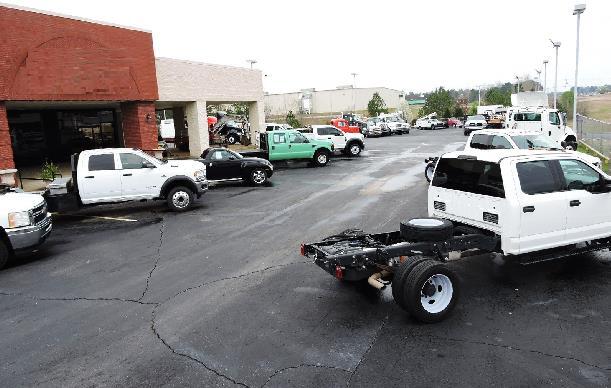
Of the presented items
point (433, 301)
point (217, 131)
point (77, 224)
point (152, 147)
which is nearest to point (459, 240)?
point (433, 301)

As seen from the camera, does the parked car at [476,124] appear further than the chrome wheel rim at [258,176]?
Yes

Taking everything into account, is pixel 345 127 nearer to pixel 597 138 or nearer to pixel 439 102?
pixel 597 138

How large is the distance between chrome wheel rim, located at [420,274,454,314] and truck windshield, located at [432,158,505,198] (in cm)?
161

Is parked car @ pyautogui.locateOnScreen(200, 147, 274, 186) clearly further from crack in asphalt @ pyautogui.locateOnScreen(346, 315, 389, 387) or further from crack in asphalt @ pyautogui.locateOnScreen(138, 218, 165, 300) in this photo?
crack in asphalt @ pyautogui.locateOnScreen(346, 315, 389, 387)

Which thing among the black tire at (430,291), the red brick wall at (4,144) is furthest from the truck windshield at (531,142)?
the red brick wall at (4,144)

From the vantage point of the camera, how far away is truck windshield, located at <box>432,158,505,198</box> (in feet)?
22.8

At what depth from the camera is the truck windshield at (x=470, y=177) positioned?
6.94m

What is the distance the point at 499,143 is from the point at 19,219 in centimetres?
1379

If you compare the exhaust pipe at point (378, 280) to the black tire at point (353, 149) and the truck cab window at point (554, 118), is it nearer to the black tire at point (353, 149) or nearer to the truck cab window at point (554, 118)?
the truck cab window at point (554, 118)

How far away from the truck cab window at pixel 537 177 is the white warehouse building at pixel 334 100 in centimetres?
9014

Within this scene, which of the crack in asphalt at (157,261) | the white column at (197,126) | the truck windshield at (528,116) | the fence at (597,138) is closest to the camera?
the crack in asphalt at (157,261)

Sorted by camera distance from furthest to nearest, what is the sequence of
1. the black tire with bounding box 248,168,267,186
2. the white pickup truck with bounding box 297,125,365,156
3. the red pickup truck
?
the red pickup truck → the white pickup truck with bounding box 297,125,365,156 → the black tire with bounding box 248,168,267,186

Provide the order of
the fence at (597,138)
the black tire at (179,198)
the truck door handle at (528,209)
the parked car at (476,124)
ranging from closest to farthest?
the truck door handle at (528,209), the black tire at (179,198), the fence at (597,138), the parked car at (476,124)

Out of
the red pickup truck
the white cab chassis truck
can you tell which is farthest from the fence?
the white cab chassis truck
